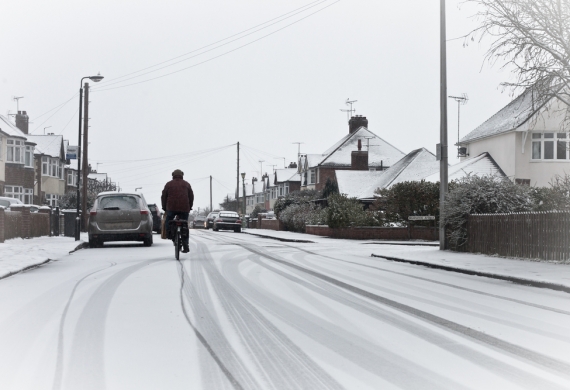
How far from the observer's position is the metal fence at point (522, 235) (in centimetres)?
1547

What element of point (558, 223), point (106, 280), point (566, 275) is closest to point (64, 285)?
point (106, 280)

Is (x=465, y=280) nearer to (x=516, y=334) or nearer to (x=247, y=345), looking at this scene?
(x=516, y=334)

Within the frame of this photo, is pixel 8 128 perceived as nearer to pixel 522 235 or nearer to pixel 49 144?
pixel 49 144

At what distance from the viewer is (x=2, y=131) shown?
→ 4391 centimetres

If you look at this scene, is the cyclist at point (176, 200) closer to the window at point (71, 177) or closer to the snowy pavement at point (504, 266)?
the snowy pavement at point (504, 266)

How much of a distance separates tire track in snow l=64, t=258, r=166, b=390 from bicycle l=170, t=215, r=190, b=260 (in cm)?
522

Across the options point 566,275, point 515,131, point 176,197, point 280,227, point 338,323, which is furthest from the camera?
point 280,227

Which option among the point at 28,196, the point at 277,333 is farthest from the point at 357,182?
the point at 277,333

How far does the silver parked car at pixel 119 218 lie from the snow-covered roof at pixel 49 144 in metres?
45.0

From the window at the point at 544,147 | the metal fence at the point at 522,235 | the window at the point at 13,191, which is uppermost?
the window at the point at 544,147

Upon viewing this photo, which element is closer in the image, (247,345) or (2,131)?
(247,345)

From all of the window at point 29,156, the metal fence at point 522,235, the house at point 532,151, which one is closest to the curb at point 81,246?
the metal fence at point 522,235

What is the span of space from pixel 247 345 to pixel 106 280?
5.61 metres

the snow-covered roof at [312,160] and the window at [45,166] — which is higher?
the snow-covered roof at [312,160]
